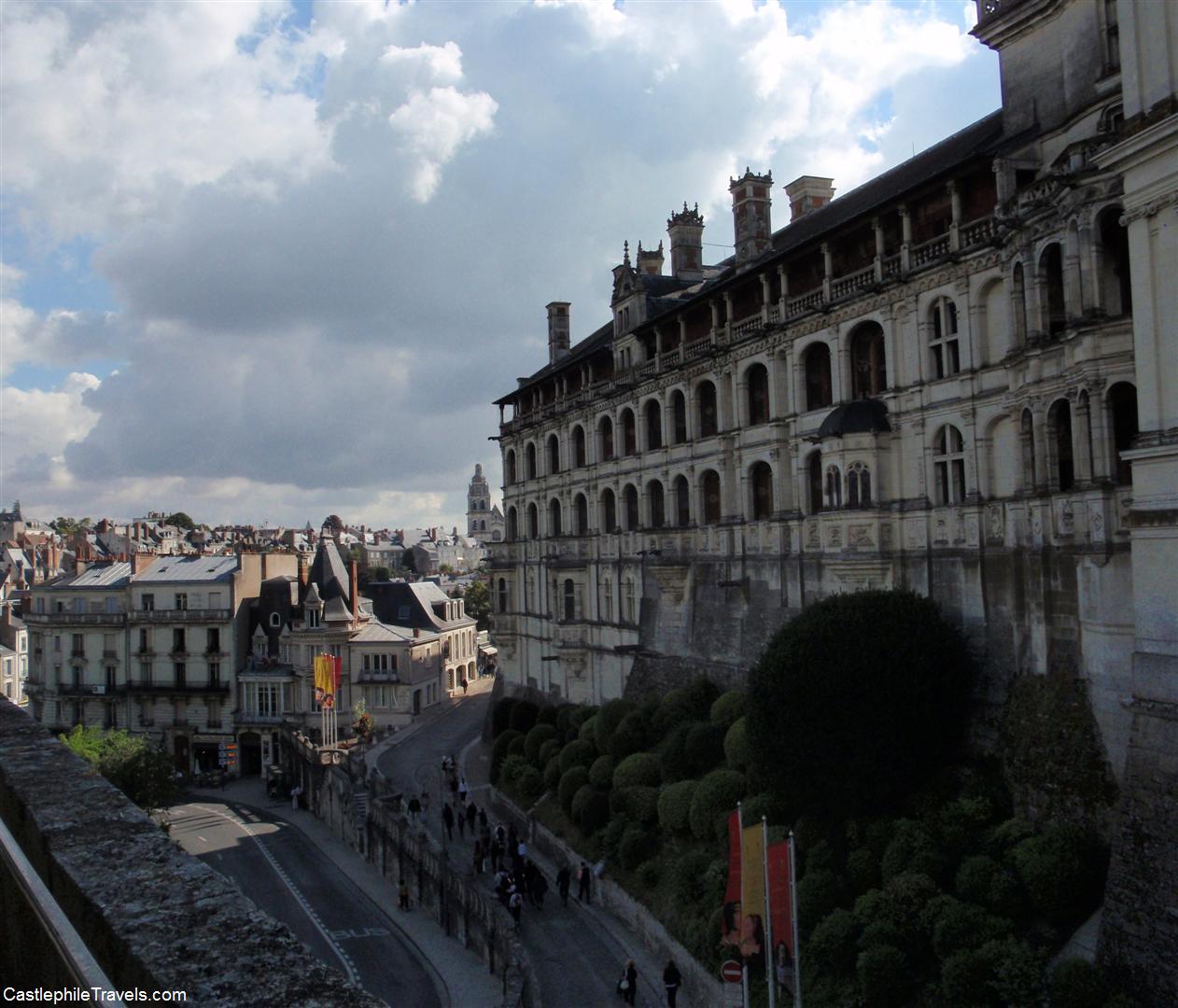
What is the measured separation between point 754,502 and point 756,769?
1271 cm

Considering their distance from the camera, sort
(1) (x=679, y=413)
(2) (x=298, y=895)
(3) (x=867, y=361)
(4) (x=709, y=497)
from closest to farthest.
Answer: (3) (x=867, y=361) → (2) (x=298, y=895) → (4) (x=709, y=497) → (1) (x=679, y=413)

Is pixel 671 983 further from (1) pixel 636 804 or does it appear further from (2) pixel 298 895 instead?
(2) pixel 298 895

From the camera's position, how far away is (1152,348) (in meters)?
18.2

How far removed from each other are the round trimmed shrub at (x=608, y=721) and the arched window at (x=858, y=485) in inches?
538

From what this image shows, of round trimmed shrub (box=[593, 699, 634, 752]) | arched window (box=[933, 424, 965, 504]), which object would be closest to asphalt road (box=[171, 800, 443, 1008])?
round trimmed shrub (box=[593, 699, 634, 752])

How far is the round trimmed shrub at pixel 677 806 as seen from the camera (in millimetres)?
30273

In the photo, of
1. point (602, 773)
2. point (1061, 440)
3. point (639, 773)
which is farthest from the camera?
point (602, 773)

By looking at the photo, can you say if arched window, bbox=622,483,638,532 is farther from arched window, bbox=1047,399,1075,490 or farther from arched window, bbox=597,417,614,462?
arched window, bbox=1047,399,1075,490

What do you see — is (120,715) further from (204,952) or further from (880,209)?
(204,952)

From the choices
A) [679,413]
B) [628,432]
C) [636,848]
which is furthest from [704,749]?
[628,432]

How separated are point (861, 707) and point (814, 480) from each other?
1211 cm

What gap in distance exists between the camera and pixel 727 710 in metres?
33.7

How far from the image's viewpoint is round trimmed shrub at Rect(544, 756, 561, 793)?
39875mm

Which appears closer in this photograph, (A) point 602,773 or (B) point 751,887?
(B) point 751,887
